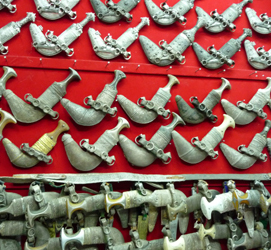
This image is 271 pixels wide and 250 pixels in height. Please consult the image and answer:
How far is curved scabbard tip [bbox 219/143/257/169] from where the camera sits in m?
3.49

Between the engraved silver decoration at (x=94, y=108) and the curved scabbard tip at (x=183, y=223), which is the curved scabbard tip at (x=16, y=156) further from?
the curved scabbard tip at (x=183, y=223)

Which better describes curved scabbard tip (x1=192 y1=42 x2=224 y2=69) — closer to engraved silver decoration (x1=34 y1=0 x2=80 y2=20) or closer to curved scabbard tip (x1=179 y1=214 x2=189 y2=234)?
engraved silver decoration (x1=34 y1=0 x2=80 y2=20)

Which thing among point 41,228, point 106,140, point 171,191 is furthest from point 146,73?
point 41,228

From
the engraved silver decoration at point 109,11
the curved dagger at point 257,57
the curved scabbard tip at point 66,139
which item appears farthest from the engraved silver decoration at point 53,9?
the curved dagger at point 257,57

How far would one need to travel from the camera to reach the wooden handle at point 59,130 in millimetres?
3064

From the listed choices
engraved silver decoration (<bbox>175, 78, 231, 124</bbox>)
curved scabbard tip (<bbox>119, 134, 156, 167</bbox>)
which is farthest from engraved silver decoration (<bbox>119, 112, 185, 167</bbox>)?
engraved silver decoration (<bbox>175, 78, 231, 124</bbox>)

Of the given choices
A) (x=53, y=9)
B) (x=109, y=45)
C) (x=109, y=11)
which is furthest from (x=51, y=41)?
(x=109, y=11)

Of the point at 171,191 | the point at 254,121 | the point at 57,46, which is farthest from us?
the point at 254,121

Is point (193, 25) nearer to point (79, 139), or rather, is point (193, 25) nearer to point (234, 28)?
point (234, 28)

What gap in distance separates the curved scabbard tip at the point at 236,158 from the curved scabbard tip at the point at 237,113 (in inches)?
13.5

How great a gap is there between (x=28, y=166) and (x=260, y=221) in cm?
229

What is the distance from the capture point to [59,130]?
3.10 meters

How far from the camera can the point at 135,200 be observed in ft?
9.57

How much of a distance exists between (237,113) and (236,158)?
50 cm
